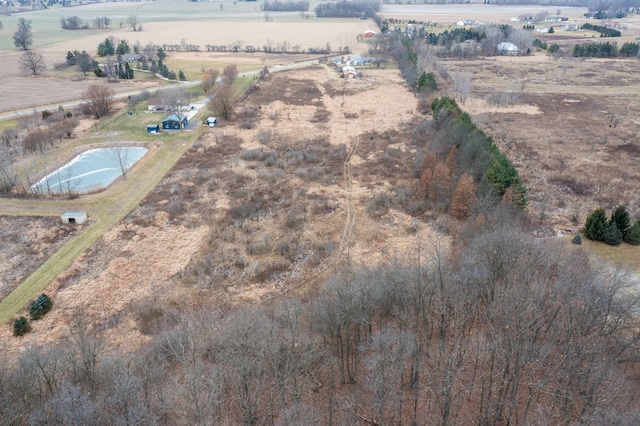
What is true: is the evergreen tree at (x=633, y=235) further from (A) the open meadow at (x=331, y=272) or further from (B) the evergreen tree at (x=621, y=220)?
(A) the open meadow at (x=331, y=272)

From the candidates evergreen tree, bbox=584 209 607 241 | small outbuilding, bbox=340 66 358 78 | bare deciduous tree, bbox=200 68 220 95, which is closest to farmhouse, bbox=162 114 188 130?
bare deciduous tree, bbox=200 68 220 95

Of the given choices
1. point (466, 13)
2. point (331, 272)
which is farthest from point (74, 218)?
point (466, 13)

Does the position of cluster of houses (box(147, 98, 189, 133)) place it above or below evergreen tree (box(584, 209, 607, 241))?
above

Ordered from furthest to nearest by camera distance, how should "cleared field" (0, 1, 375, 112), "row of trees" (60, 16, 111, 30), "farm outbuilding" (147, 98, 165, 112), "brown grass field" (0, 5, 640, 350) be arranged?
"row of trees" (60, 16, 111, 30) → "cleared field" (0, 1, 375, 112) → "farm outbuilding" (147, 98, 165, 112) → "brown grass field" (0, 5, 640, 350)

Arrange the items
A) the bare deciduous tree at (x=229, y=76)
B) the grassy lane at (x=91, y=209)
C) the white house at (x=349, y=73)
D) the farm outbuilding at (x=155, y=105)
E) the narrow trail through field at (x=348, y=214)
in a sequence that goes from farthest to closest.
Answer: the white house at (x=349, y=73)
the bare deciduous tree at (x=229, y=76)
the farm outbuilding at (x=155, y=105)
the narrow trail through field at (x=348, y=214)
the grassy lane at (x=91, y=209)

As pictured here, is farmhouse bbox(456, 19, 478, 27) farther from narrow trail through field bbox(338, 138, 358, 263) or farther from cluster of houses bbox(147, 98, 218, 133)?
narrow trail through field bbox(338, 138, 358, 263)

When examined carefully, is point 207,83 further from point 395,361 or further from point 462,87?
point 395,361

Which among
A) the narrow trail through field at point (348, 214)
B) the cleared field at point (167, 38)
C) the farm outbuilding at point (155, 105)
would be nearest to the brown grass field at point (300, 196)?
the narrow trail through field at point (348, 214)

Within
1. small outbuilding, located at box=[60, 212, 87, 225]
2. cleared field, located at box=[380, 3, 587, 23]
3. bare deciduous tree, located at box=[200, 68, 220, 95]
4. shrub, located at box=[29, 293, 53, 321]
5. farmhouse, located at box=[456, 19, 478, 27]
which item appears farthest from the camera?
cleared field, located at box=[380, 3, 587, 23]

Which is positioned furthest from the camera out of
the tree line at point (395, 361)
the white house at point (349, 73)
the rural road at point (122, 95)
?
the white house at point (349, 73)
